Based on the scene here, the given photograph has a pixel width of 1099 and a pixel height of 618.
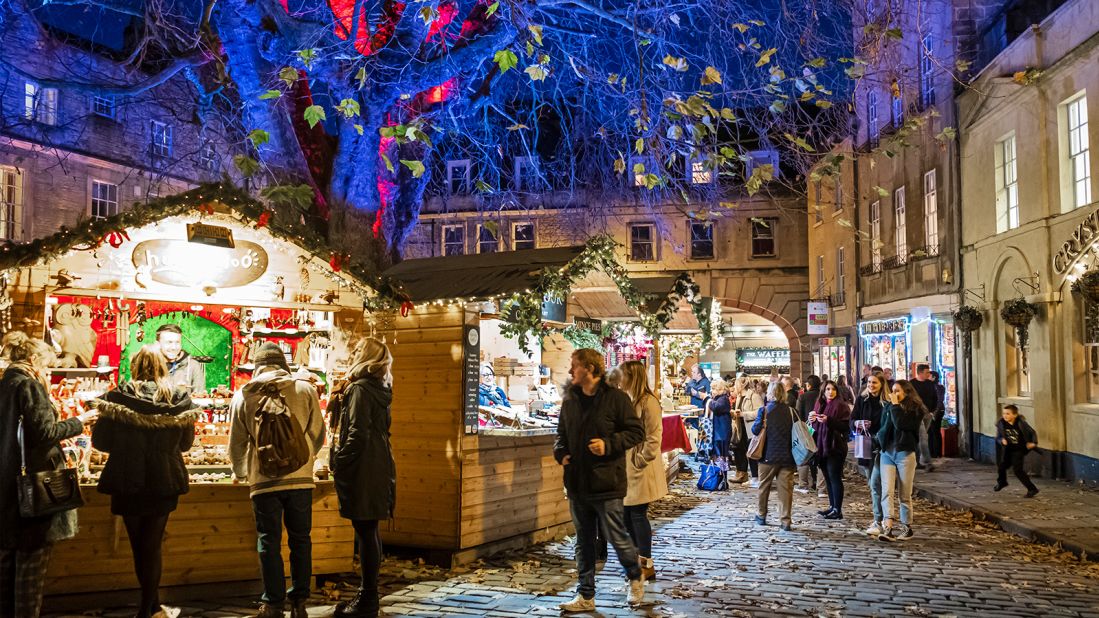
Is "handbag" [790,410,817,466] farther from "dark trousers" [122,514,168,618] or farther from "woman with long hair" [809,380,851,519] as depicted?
"dark trousers" [122,514,168,618]

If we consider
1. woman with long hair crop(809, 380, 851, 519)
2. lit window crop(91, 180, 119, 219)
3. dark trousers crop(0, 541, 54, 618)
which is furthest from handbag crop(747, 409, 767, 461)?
lit window crop(91, 180, 119, 219)

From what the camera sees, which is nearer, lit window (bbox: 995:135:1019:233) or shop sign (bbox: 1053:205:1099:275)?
shop sign (bbox: 1053:205:1099:275)

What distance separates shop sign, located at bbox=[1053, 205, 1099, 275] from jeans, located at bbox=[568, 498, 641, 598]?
10.6 meters

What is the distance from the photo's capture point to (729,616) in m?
6.54

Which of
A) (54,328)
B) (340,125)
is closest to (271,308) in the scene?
(54,328)

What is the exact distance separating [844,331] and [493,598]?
76.0ft

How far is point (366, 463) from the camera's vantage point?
6395 millimetres

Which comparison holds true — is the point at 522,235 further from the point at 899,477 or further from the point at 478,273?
the point at 899,477

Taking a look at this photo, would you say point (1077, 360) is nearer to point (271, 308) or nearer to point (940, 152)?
point (940, 152)

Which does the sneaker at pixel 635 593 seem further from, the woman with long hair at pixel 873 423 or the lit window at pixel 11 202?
the lit window at pixel 11 202

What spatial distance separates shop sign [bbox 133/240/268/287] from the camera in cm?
729

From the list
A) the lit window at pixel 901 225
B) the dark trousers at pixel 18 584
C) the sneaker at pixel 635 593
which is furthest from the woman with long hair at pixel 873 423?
the lit window at pixel 901 225

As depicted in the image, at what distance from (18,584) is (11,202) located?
21.6 meters

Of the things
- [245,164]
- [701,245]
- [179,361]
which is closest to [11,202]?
[179,361]
